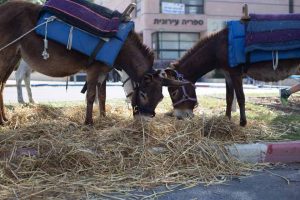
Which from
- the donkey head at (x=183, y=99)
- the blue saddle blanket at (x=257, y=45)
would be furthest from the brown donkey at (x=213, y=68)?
the blue saddle blanket at (x=257, y=45)

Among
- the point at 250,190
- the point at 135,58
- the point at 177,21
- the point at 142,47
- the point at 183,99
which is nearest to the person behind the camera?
the point at 250,190

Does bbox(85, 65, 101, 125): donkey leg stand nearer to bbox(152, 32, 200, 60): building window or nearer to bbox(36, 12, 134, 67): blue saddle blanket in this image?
bbox(36, 12, 134, 67): blue saddle blanket

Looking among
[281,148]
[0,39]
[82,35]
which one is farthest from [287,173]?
[0,39]

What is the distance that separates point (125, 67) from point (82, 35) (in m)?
0.92

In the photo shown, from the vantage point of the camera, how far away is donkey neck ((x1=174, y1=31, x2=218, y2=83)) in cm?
805

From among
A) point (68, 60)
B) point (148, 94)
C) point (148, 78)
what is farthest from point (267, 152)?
point (68, 60)

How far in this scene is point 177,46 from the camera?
42.2 metres

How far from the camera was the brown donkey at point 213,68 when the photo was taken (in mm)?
7801

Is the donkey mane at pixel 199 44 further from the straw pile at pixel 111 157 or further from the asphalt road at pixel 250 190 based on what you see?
the asphalt road at pixel 250 190

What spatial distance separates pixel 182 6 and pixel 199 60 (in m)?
34.8

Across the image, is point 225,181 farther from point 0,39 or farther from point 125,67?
point 0,39

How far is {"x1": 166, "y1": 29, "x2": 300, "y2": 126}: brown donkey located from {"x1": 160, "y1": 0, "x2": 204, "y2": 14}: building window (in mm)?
34041

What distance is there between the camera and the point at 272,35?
24.7ft

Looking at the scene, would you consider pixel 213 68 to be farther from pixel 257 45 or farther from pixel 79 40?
pixel 79 40
